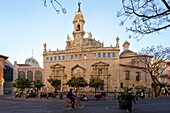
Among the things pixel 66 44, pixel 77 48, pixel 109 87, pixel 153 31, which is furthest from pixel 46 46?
pixel 153 31

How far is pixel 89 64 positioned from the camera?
74.6 m

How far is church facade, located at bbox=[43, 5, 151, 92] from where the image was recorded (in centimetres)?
7175

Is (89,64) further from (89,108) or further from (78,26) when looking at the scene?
(89,108)

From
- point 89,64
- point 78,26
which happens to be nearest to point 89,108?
point 89,64

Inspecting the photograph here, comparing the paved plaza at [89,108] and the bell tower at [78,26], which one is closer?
the paved plaza at [89,108]

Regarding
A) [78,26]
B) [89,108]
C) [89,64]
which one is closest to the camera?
[89,108]

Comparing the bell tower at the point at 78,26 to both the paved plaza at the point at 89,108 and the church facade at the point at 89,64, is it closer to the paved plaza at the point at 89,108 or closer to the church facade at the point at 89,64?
the church facade at the point at 89,64

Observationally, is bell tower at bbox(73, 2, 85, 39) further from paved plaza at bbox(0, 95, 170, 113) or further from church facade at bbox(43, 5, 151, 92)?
paved plaza at bbox(0, 95, 170, 113)

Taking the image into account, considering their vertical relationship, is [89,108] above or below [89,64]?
below

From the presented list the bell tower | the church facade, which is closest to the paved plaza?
the church facade

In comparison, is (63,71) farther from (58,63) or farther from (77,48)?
(77,48)

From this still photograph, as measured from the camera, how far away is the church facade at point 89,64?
2825 inches

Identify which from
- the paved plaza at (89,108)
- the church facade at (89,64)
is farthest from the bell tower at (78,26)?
the paved plaza at (89,108)

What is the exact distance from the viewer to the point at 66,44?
81938 mm
